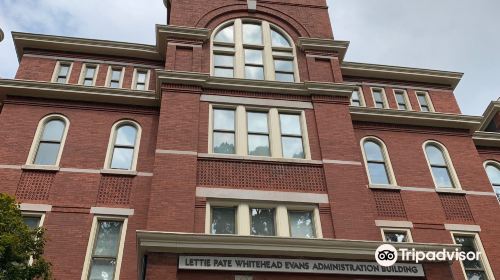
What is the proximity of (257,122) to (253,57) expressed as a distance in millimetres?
3449

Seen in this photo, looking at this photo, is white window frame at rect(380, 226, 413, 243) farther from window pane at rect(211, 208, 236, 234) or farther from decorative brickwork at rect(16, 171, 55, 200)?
decorative brickwork at rect(16, 171, 55, 200)

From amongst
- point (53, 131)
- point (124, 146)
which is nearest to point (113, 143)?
point (124, 146)

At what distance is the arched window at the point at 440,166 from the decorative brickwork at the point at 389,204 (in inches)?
76.9

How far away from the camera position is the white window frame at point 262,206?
44.5 feet

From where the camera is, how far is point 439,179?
17.8 meters

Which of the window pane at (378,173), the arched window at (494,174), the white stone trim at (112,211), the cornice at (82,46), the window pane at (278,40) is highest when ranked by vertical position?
the window pane at (278,40)

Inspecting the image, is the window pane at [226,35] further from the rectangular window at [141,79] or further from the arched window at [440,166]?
the arched window at [440,166]

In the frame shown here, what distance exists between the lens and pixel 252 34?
63.8ft

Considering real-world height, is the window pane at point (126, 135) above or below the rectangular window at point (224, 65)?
below

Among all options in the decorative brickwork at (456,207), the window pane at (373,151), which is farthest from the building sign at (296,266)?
the window pane at (373,151)

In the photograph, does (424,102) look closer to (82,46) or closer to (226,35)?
(226,35)

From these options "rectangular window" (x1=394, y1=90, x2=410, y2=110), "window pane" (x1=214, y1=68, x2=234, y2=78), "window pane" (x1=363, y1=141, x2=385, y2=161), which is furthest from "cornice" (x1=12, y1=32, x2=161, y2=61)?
"rectangular window" (x1=394, y1=90, x2=410, y2=110)

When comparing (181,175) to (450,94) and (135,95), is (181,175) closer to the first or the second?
(135,95)

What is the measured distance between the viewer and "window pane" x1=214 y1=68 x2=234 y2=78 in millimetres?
17783
